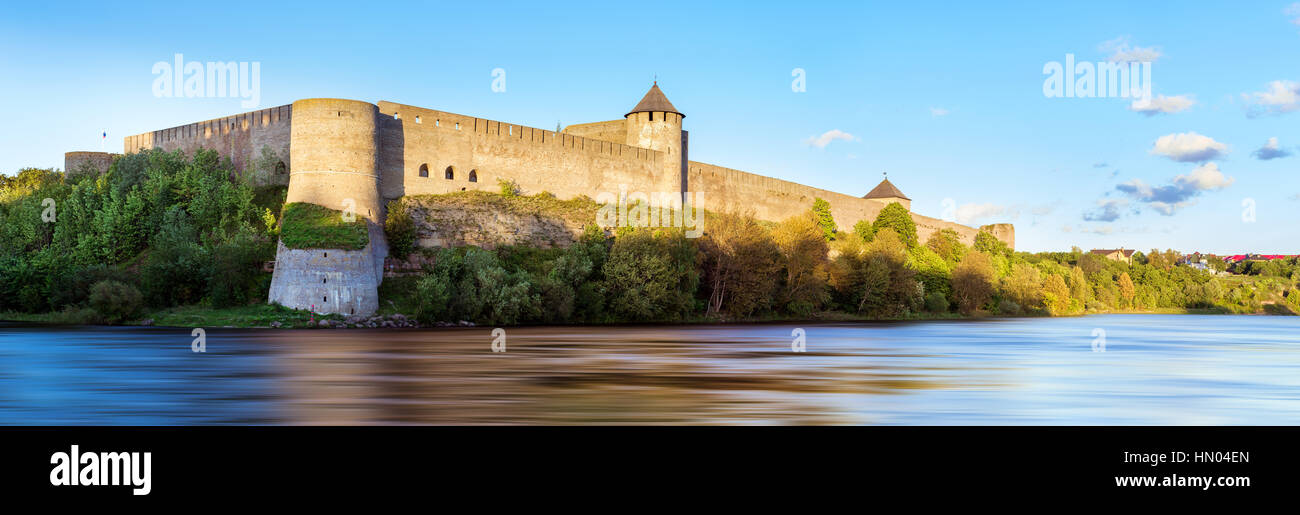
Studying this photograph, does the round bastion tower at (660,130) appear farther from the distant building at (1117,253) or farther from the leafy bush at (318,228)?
the distant building at (1117,253)

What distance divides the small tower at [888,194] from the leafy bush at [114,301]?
43497 mm

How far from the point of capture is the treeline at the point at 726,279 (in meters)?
24.9

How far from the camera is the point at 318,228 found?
23.7 metres

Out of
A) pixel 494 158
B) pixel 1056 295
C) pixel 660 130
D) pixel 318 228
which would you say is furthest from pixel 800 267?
pixel 1056 295

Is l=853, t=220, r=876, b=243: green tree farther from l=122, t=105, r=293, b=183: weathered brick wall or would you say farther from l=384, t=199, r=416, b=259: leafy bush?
l=122, t=105, r=293, b=183: weathered brick wall

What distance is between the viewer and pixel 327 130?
24812 millimetres

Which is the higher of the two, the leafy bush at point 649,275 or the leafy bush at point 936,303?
the leafy bush at point 649,275

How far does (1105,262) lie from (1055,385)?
204ft

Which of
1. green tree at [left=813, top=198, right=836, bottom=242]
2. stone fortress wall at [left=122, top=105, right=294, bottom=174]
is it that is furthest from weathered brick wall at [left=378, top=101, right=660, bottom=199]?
green tree at [left=813, top=198, right=836, bottom=242]

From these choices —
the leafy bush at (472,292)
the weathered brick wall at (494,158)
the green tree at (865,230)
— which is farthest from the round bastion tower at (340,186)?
the green tree at (865,230)

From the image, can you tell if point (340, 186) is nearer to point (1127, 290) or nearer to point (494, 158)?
point (494, 158)

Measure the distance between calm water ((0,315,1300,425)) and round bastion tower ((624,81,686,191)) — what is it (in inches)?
634

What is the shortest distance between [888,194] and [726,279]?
30378mm

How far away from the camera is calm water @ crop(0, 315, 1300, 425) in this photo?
9.66 m
